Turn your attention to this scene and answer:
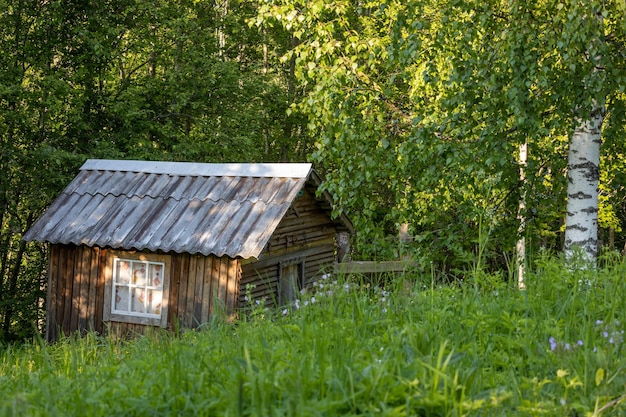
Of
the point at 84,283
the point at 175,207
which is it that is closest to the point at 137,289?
the point at 84,283

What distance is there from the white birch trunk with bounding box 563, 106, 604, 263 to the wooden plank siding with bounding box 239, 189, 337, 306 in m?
5.72

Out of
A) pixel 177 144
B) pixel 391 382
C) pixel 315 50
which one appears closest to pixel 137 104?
pixel 177 144

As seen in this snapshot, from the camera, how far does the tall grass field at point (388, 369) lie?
3199 mm

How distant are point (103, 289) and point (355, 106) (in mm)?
5864

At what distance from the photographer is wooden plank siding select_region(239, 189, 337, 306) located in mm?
13695

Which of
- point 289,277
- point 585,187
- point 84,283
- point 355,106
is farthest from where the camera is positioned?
point 289,277

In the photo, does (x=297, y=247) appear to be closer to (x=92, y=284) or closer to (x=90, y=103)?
(x=92, y=284)

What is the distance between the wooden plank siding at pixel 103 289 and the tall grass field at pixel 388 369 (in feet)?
26.6

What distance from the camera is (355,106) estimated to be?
447 inches

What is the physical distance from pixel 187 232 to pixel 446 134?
5007mm

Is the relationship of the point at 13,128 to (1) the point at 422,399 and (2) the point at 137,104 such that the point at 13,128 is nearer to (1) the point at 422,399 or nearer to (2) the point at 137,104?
(2) the point at 137,104

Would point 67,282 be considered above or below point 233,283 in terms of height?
below

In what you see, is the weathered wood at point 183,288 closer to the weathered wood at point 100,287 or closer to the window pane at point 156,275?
the window pane at point 156,275

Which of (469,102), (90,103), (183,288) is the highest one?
(90,103)
